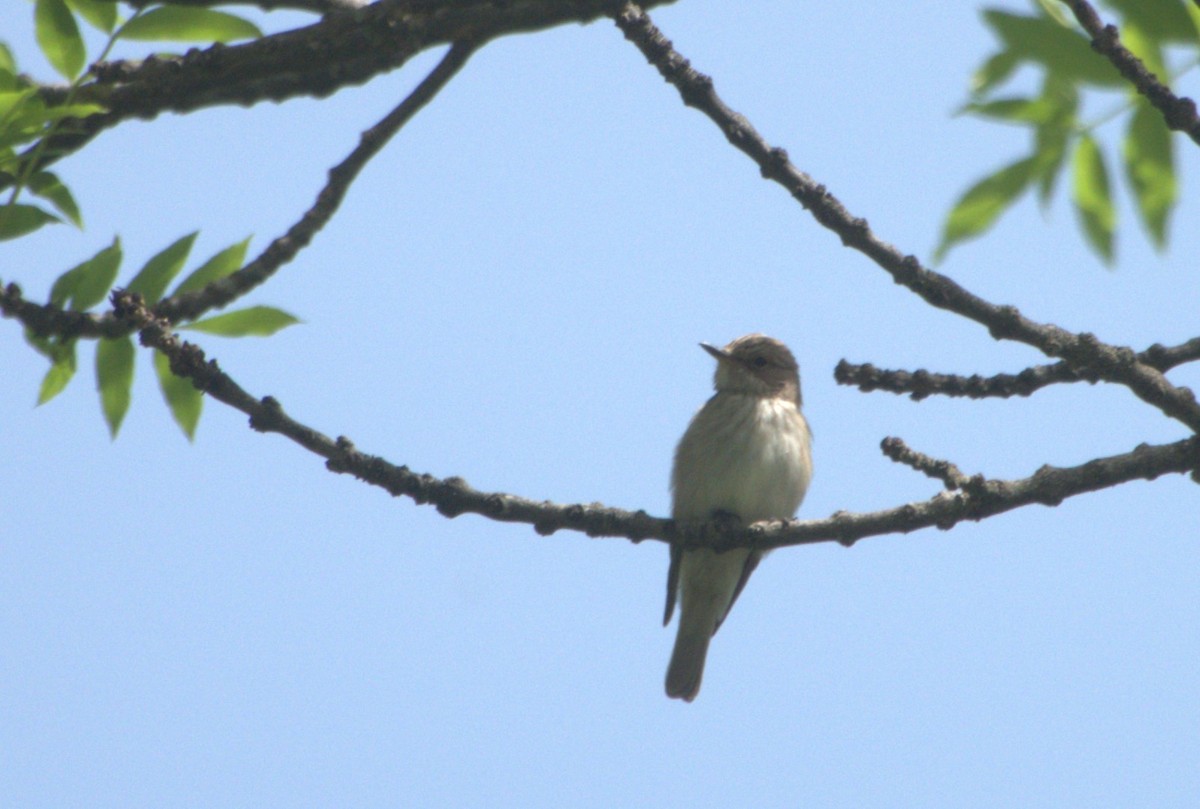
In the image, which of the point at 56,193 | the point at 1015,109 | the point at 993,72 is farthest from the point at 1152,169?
the point at 56,193

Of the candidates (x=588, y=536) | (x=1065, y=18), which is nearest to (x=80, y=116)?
(x=588, y=536)

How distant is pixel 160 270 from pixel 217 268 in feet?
0.51

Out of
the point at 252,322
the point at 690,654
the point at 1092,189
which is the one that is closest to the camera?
the point at 252,322

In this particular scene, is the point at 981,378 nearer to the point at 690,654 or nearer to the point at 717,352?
the point at 717,352

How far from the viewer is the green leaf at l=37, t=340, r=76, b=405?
3.38 meters

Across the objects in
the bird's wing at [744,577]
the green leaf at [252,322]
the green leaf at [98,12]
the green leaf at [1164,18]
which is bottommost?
the green leaf at [252,322]

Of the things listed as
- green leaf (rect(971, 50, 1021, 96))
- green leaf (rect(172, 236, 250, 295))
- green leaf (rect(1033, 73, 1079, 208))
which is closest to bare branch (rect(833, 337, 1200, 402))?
green leaf (rect(1033, 73, 1079, 208))

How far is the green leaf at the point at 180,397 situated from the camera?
3.48 metres

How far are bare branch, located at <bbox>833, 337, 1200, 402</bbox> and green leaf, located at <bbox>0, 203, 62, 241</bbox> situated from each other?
2157 millimetres

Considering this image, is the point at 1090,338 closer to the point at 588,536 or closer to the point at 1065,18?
the point at 1065,18

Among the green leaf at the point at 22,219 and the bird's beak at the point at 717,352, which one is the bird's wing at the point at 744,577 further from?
the green leaf at the point at 22,219

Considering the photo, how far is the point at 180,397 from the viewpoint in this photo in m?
3.50

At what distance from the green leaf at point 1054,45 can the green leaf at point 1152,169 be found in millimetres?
323

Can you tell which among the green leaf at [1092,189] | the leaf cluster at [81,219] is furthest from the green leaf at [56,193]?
the green leaf at [1092,189]
